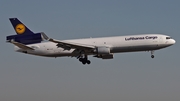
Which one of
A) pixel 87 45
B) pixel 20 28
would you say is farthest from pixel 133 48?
pixel 20 28

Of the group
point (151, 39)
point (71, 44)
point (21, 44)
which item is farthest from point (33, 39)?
point (151, 39)

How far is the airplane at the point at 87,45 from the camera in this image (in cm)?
7088

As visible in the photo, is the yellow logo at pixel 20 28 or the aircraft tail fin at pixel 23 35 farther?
the yellow logo at pixel 20 28

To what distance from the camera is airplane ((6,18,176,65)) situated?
233 feet

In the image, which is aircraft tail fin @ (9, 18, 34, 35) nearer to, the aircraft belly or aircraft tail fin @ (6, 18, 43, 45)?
aircraft tail fin @ (6, 18, 43, 45)

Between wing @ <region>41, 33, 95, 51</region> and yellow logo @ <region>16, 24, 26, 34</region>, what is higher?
yellow logo @ <region>16, 24, 26, 34</region>

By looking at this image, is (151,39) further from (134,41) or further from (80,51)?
(80,51)

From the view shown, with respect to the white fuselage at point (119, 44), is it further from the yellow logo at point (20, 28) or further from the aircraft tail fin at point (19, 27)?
the yellow logo at point (20, 28)

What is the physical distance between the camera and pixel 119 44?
2788 inches

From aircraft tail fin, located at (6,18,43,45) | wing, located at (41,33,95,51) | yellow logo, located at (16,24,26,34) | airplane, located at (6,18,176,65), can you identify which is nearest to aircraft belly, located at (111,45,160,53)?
airplane, located at (6,18,176,65)

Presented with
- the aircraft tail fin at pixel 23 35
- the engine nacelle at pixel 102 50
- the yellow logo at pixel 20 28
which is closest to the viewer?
the engine nacelle at pixel 102 50

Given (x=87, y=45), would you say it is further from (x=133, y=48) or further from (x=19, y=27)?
(x=19, y=27)

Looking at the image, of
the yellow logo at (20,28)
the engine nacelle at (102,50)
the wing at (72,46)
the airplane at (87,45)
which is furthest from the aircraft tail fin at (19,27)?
the engine nacelle at (102,50)

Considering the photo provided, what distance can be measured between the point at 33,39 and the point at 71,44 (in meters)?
7.32
